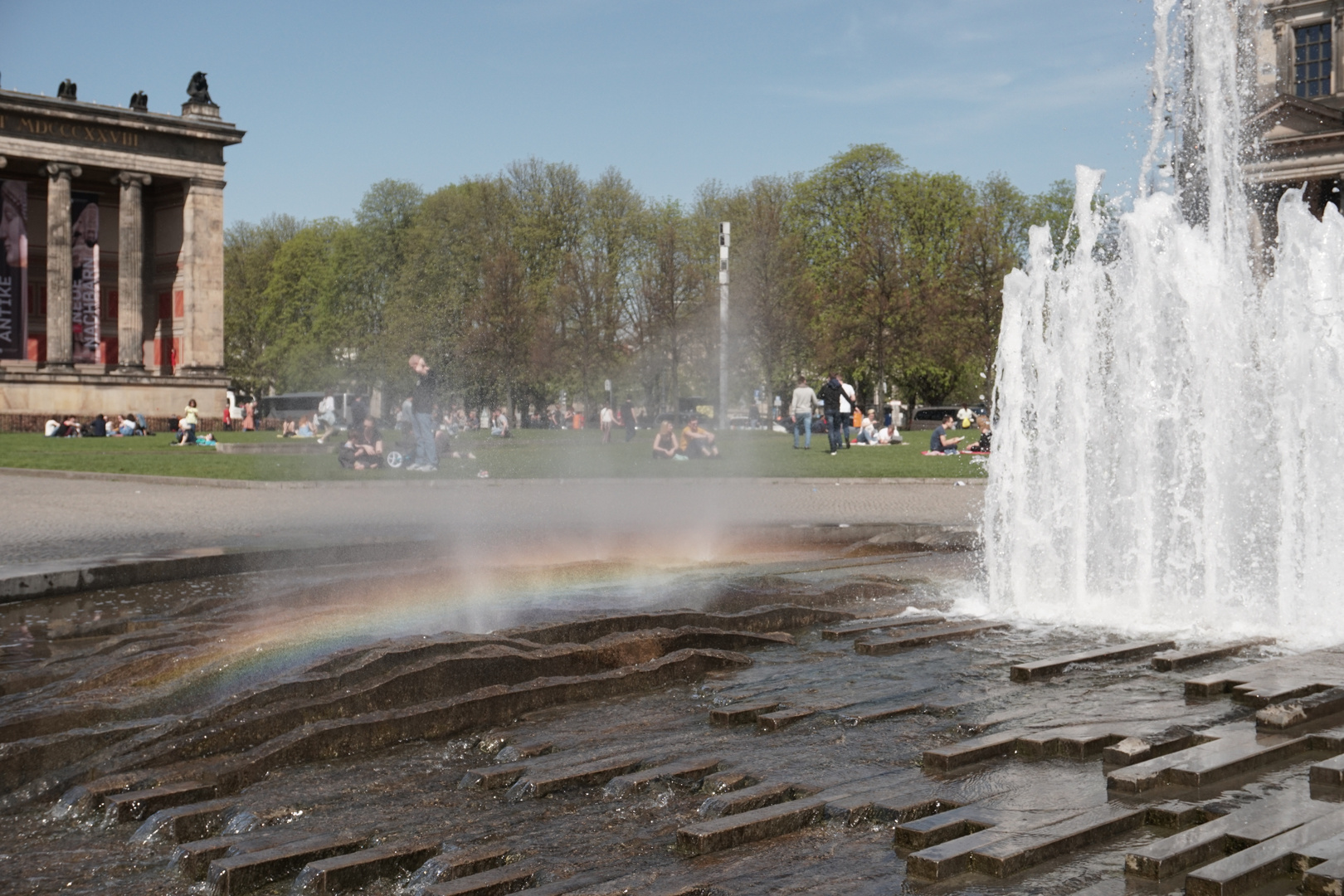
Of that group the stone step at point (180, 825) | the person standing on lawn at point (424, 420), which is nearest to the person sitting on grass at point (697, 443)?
the person standing on lawn at point (424, 420)

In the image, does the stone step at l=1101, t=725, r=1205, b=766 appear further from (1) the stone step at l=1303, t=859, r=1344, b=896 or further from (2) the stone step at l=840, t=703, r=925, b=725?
(1) the stone step at l=1303, t=859, r=1344, b=896

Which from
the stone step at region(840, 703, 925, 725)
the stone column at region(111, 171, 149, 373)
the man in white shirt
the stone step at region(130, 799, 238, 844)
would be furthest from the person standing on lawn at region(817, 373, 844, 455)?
the stone column at region(111, 171, 149, 373)

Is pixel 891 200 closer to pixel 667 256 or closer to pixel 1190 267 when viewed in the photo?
pixel 667 256

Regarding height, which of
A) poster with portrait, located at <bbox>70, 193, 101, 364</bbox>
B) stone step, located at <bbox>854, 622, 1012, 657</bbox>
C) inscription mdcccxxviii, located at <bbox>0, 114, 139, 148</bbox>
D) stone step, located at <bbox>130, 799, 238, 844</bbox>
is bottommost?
stone step, located at <bbox>130, 799, 238, 844</bbox>

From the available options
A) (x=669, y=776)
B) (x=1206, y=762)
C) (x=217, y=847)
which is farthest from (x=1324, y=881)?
(x=217, y=847)

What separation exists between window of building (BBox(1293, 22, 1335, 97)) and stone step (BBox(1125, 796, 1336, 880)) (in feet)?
201

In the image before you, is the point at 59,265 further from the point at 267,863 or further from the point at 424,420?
the point at 267,863

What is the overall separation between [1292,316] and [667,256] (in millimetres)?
59298

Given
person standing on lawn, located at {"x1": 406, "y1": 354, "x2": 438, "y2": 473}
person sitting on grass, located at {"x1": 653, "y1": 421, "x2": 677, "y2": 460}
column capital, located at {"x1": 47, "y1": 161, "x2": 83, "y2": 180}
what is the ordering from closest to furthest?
person standing on lawn, located at {"x1": 406, "y1": 354, "x2": 438, "y2": 473} → person sitting on grass, located at {"x1": 653, "y1": 421, "x2": 677, "y2": 460} → column capital, located at {"x1": 47, "y1": 161, "x2": 83, "y2": 180}

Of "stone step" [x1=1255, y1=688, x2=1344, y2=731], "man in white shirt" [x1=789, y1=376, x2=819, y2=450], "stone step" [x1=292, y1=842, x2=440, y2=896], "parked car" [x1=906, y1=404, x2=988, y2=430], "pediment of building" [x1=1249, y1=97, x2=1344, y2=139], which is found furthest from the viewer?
"parked car" [x1=906, y1=404, x2=988, y2=430]

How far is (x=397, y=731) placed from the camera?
5.54 meters

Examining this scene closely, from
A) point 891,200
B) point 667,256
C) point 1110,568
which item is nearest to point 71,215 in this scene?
point 667,256

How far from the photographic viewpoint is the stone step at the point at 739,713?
5.74 m

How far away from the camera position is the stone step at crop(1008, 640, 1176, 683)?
263 inches
